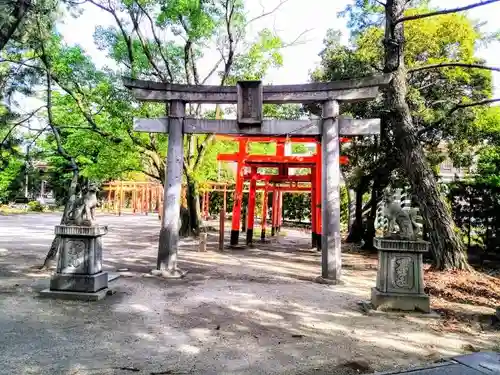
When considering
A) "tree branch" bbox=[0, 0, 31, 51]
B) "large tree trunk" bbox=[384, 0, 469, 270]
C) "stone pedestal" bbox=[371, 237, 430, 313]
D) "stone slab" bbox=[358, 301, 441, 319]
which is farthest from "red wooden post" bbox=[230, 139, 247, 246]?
"stone slab" bbox=[358, 301, 441, 319]

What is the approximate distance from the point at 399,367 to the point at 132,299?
4.34m

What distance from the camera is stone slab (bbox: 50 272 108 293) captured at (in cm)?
636

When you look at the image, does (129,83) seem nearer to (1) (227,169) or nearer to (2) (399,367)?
(2) (399,367)

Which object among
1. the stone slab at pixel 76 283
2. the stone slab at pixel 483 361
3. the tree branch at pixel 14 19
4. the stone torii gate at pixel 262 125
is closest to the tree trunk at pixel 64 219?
the stone torii gate at pixel 262 125

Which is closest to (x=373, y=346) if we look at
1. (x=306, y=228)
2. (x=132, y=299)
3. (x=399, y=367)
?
(x=399, y=367)

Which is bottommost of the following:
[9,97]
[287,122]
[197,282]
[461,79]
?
[197,282]

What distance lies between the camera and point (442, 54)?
13672mm

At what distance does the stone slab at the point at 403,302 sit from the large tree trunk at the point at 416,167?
122 inches

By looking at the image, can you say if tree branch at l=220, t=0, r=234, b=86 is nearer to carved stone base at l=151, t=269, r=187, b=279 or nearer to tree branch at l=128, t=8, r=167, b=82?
tree branch at l=128, t=8, r=167, b=82

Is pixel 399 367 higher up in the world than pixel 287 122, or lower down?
lower down

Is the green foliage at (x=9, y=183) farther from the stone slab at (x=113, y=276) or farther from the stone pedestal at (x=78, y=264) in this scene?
the stone pedestal at (x=78, y=264)

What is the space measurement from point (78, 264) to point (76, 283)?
0.32m

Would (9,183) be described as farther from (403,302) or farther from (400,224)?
(403,302)

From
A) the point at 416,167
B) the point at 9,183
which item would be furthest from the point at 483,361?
the point at 9,183
